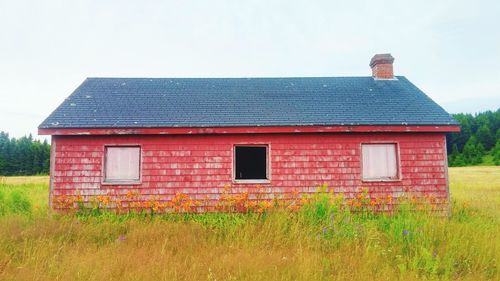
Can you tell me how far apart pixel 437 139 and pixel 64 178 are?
12.2 m

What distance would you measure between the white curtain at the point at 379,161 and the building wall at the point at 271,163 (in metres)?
0.23

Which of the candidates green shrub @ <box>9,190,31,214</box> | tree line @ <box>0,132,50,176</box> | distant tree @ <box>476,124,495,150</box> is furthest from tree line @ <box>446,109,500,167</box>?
tree line @ <box>0,132,50,176</box>

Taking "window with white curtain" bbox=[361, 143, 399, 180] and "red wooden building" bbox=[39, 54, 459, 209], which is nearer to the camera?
"red wooden building" bbox=[39, 54, 459, 209]

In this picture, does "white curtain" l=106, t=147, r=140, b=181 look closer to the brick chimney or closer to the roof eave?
the roof eave

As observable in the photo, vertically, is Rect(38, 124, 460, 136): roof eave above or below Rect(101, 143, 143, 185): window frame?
above

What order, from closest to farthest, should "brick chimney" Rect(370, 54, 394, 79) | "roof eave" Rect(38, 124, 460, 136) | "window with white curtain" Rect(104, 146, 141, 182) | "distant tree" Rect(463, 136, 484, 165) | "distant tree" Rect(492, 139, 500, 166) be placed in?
"roof eave" Rect(38, 124, 460, 136)
"window with white curtain" Rect(104, 146, 141, 182)
"brick chimney" Rect(370, 54, 394, 79)
"distant tree" Rect(492, 139, 500, 166)
"distant tree" Rect(463, 136, 484, 165)

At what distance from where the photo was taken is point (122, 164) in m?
10.5

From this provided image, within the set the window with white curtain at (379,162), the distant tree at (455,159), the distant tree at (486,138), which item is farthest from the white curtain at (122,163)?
the distant tree at (486,138)

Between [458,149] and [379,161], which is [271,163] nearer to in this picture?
[379,161]

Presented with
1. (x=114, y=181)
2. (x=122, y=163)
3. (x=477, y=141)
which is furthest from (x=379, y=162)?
(x=477, y=141)

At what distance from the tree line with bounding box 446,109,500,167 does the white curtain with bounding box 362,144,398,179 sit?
62055 millimetres

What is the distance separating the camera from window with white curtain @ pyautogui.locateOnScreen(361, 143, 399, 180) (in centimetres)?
1068

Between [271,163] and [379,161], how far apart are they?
11.8ft

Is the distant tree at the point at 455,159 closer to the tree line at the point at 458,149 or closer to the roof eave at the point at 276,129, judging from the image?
the tree line at the point at 458,149
